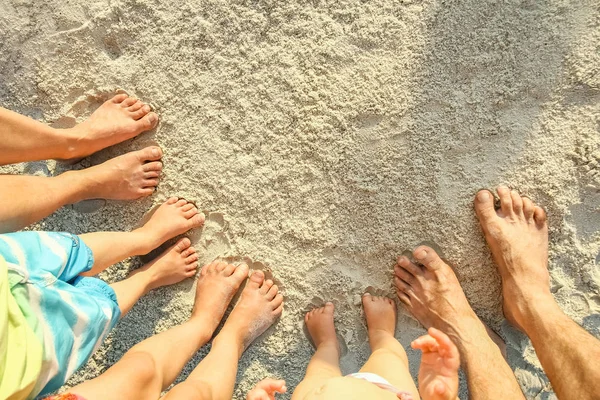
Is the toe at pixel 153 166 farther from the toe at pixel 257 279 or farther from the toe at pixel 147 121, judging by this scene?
the toe at pixel 257 279

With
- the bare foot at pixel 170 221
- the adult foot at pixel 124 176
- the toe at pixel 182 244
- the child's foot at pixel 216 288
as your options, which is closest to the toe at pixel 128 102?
the adult foot at pixel 124 176

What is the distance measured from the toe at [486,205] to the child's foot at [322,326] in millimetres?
616

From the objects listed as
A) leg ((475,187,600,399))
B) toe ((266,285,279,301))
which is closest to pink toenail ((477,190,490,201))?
leg ((475,187,600,399))

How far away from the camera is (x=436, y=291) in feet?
5.31

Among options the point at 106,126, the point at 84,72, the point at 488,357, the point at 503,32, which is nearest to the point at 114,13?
the point at 84,72

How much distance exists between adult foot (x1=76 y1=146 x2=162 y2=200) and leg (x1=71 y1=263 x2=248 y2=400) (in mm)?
386

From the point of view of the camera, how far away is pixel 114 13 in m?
1.66

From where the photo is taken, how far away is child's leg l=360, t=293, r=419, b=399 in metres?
1.46

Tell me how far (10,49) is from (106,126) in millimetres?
480

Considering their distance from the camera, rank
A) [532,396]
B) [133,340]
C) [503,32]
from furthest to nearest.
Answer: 1. [133,340]
2. [532,396]
3. [503,32]

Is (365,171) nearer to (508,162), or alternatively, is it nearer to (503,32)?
(508,162)

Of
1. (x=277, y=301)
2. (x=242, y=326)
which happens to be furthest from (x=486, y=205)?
(x=242, y=326)

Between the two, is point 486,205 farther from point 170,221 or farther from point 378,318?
point 170,221

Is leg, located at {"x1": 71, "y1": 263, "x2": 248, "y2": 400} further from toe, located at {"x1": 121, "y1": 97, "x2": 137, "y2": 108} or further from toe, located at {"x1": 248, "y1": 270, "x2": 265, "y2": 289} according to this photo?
toe, located at {"x1": 121, "y1": 97, "x2": 137, "y2": 108}
